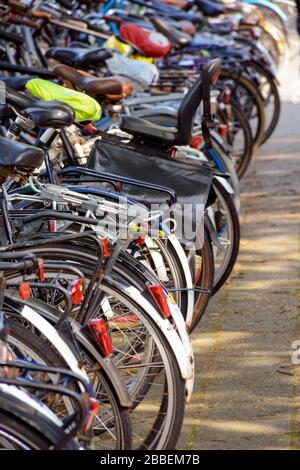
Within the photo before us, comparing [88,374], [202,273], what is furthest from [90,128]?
[88,374]

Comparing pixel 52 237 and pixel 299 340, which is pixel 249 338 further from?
pixel 52 237

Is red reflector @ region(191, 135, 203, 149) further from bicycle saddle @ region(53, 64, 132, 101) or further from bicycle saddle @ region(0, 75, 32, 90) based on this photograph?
bicycle saddle @ region(0, 75, 32, 90)

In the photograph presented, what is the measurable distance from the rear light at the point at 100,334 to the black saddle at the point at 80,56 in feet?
9.71

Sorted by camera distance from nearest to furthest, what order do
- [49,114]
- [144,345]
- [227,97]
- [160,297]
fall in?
1. [160,297]
2. [144,345]
3. [49,114]
4. [227,97]

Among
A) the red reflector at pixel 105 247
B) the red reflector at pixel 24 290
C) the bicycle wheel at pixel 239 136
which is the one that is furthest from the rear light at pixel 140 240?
the bicycle wheel at pixel 239 136

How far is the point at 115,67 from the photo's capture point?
678cm

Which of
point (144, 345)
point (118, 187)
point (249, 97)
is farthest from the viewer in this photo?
point (249, 97)

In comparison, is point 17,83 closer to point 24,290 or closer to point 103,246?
point 103,246

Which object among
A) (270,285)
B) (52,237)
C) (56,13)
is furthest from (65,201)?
(56,13)

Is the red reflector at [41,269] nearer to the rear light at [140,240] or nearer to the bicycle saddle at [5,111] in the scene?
the rear light at [140,240]

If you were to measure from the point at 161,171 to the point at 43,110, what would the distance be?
0.85 metres

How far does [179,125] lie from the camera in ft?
17.2

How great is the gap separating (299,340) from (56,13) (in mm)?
3686

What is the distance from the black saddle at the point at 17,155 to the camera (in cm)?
368
